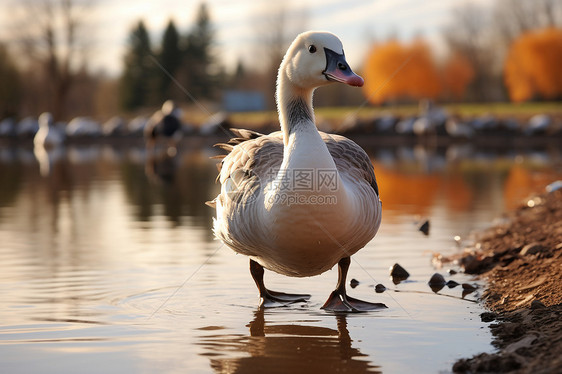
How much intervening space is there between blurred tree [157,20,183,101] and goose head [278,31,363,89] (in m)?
79.3

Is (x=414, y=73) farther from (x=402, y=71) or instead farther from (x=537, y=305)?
(x=537, y=305)

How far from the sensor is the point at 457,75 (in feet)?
297

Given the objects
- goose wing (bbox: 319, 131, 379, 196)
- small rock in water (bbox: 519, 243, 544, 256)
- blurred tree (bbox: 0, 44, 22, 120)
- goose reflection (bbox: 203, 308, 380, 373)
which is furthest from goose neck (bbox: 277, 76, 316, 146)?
blurred tree (bbox: 0, 44, 22, 120)

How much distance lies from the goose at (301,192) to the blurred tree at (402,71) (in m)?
75.6

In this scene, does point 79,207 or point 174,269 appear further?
point 79,207

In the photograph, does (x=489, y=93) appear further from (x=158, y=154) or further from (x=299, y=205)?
(x=299, y=205)

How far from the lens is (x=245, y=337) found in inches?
229

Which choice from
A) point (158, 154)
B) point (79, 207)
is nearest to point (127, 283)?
point (79, 207)

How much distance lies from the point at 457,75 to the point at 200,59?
29532mm

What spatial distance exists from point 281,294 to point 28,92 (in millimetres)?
75254

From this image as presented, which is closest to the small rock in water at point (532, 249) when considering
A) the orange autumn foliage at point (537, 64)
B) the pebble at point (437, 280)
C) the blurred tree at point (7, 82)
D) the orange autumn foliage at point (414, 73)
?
the pebble at point (437, 280)

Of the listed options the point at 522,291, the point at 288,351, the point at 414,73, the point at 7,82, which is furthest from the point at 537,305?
the point at 414,73

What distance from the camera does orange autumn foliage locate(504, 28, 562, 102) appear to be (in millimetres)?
70000

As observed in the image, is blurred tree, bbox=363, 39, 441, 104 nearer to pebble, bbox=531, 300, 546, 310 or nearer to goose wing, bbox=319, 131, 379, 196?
goose wing, bbox=319, 131, 379, 196
